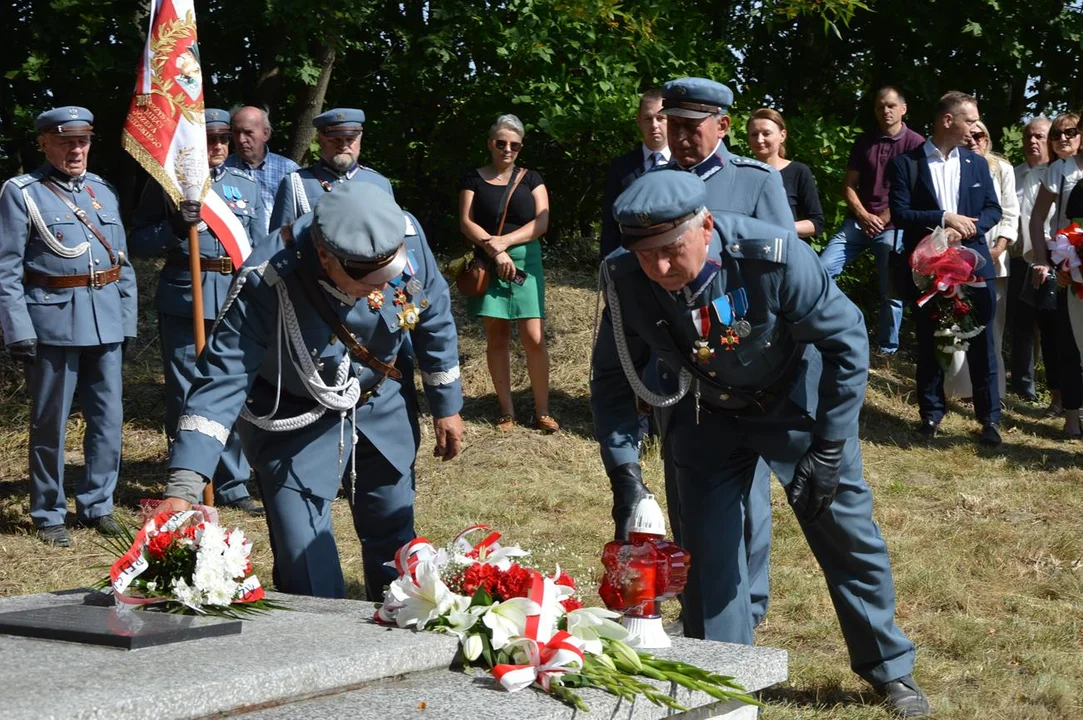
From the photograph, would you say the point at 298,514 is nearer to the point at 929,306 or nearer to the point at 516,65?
the point at 929,306

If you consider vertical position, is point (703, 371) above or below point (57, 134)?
below

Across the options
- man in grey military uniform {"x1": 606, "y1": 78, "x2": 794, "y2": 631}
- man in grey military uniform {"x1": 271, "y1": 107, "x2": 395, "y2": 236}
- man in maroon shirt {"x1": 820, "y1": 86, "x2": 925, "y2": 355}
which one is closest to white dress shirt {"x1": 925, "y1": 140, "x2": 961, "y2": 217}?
man in maroon shirt {"x1": 820, "y1": 86, "x2": 925, "y2": 355}

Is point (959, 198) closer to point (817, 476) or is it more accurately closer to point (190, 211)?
point (190, 211)

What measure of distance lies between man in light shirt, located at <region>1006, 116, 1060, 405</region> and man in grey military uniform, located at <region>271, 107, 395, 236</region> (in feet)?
17.2

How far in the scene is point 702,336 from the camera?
446 centimetres

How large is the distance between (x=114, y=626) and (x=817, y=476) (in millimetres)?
2142

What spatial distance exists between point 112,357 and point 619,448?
4158 millimetres

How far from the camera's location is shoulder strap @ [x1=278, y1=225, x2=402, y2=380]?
4738mm

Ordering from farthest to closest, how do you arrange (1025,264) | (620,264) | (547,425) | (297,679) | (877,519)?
A: (1025,264)
(547,425)
(877,519)
(620,264)
(297,679)

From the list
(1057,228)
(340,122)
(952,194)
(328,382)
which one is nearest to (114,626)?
(328,382)

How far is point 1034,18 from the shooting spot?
518 inches

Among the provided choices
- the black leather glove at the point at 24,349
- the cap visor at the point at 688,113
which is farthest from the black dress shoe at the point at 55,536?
the cap visor at the point at 688,113

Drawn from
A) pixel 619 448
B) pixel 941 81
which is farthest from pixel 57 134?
pixel 941 81

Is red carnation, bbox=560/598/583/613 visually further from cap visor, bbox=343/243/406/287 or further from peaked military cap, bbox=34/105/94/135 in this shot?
peaked military cap, bbox=34/105/94/135
